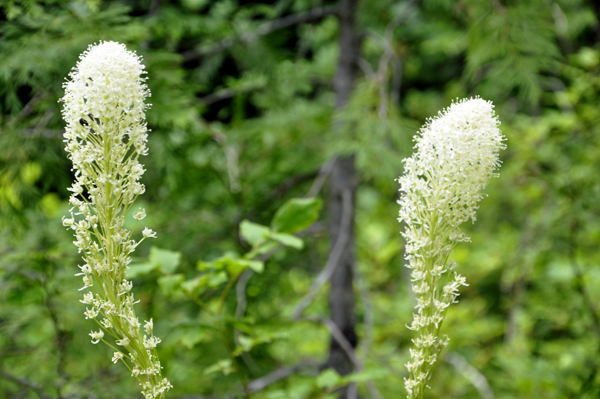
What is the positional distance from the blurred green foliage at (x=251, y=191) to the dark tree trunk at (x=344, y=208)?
0.09 meters

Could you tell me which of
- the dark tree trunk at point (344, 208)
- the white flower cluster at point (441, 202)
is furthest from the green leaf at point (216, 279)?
the dark tree trunk at point (344, 208)

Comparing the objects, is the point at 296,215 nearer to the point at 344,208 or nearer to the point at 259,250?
the point at 259,250

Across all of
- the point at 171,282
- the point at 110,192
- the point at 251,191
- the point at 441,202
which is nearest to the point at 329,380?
the point at 171,282

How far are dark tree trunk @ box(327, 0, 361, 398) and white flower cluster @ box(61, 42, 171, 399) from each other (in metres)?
1.43

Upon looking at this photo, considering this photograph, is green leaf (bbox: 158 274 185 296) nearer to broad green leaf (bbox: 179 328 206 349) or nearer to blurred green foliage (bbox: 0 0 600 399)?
blurred green foliage (bbox: 0 0 600 399)

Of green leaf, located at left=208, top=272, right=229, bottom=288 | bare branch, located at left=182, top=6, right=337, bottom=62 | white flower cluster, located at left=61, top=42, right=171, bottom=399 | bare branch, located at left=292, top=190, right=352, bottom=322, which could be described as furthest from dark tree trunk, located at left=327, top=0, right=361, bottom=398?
white flower cluster, located at left=61, top=42, right=171, bottom=399

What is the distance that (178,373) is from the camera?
1916 millimetres

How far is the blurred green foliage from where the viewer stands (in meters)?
1.48

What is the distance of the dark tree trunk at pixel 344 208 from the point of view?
219 centimetres

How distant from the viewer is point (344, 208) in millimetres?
2225

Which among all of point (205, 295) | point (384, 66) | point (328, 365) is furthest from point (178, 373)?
point (384, 66)

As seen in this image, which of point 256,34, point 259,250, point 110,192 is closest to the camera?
point 110,192

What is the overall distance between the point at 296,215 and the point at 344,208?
859 millimetres

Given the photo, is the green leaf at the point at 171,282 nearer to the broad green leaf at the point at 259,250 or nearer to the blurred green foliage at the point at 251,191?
the blurred green foliage at the point at 251,191
